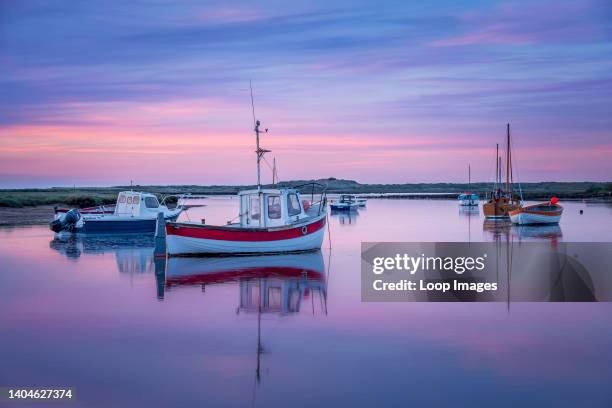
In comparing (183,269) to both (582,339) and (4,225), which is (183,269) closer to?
(582,339)

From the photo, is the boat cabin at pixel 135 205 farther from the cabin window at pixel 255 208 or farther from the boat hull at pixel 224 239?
the cabin window at pixel 255 208

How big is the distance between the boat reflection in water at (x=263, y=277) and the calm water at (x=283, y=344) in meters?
0.09

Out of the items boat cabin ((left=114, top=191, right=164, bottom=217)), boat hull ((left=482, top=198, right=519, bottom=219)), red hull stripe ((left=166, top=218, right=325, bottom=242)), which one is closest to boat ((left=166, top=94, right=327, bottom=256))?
red hull stripe ((left=166, top=218, right=325, bottom=242))

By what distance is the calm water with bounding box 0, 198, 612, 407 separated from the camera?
1088 cm

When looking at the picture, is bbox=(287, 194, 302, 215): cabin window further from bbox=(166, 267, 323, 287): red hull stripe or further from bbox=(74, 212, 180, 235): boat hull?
bbox=(74, 212, 180, 235): boat hull

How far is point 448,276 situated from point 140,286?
391 inches

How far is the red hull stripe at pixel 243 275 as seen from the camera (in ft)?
73.2

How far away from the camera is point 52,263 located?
2778 centimetres

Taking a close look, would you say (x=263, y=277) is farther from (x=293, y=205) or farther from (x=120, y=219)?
(x=120, y=219)

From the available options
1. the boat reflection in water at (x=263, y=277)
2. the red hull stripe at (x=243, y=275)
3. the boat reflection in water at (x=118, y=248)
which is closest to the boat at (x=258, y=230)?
the boat reflection in water at (x=263, y=277)

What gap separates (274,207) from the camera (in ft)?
93.7

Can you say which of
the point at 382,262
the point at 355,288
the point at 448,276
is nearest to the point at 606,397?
the point at 355,288

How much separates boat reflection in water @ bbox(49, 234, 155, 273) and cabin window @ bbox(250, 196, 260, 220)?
4.32 m

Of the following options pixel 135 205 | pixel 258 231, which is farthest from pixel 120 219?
pixel 258 231
